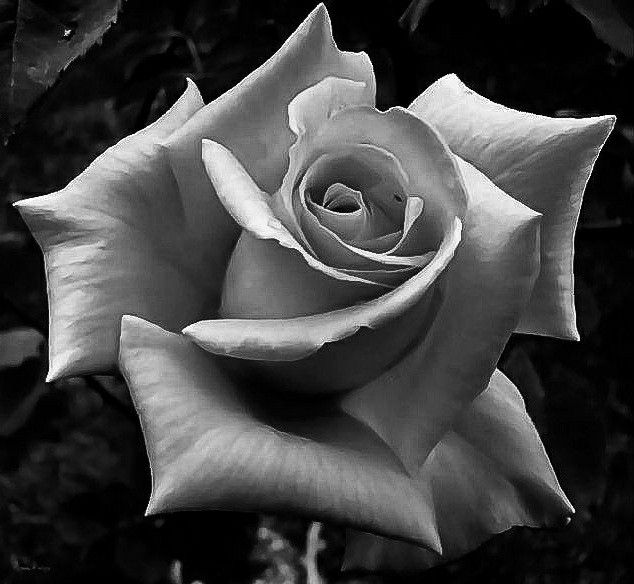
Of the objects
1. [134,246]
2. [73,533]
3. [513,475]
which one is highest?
[134,246]

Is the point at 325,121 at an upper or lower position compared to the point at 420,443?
upper

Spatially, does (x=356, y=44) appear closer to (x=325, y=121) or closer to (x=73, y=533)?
(x=325, y=121)

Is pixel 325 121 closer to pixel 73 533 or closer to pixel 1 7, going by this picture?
pixel 1 7

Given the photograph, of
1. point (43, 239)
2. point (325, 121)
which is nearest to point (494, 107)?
point (325, 121)

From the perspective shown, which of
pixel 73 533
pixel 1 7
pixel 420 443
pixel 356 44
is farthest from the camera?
pixel 73 533

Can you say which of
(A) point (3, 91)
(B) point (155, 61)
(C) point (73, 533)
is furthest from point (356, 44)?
(C) point (73, 533)

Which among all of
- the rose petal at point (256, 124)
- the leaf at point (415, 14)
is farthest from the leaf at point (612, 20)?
the rose petal at point (256, 124)

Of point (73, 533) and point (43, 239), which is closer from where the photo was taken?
point (43, 239)

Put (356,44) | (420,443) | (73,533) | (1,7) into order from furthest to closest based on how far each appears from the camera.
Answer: (73,533)
(356,44)
(1,7)
(420,443)

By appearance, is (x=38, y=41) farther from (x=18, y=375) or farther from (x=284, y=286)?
(x=18, y=375)
